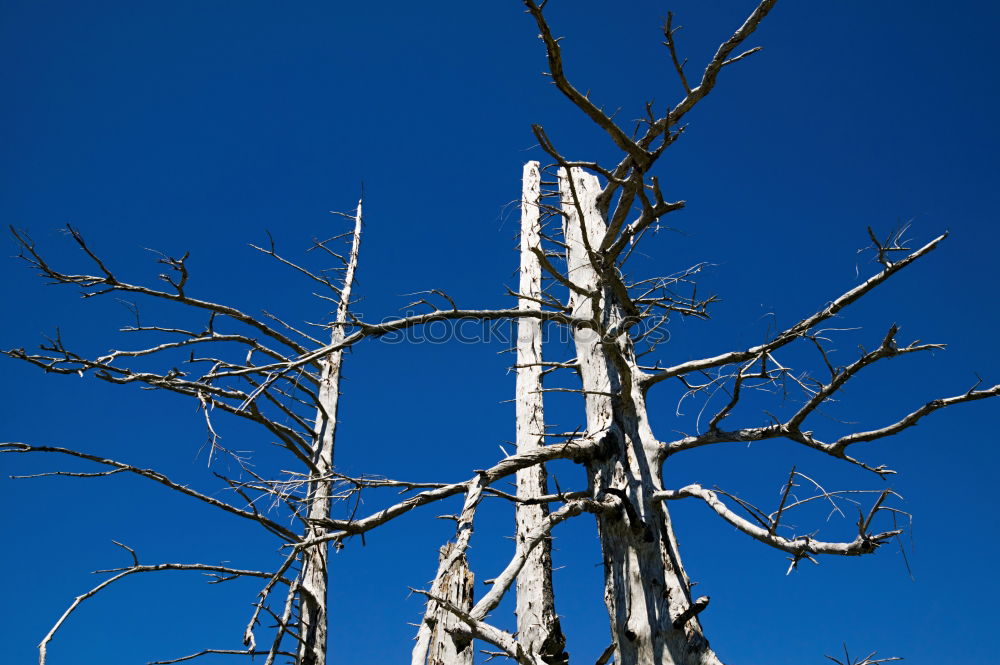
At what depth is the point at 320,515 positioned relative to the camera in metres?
6.18

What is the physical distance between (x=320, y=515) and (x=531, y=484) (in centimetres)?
210

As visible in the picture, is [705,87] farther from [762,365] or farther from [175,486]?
[175,486]

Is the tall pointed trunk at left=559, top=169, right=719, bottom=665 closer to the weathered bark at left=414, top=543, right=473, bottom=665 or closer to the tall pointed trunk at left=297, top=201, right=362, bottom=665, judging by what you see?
the weathered bark at left=414, top=543, right=473, bottom=665

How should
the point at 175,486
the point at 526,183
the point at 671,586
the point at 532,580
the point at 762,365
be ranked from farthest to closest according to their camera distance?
the point at 526,183 → the point at 532,580 → the point at 175,486 → the point at 762,365 → the point at 671,586

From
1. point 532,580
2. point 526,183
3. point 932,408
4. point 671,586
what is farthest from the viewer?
point 526,183

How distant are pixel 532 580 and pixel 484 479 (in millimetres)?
3202

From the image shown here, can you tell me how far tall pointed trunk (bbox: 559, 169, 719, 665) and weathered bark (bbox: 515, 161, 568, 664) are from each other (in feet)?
3.23

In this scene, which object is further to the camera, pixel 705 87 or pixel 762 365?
pixel 762 365

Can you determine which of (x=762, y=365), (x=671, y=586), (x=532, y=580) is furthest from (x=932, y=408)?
(x=532, y=580)

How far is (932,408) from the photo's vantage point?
3.40 m

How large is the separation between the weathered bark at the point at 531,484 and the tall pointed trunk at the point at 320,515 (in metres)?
1.70

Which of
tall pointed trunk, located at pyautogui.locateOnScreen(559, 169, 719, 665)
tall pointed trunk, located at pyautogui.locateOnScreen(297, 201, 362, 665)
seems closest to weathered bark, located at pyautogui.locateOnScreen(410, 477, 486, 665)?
tall pointed trunk, located at pyautogui.locateOnScreen(559, 169, 719, 665)

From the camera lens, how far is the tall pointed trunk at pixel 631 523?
3.50m

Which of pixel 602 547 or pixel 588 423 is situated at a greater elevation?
pixel 588 423
